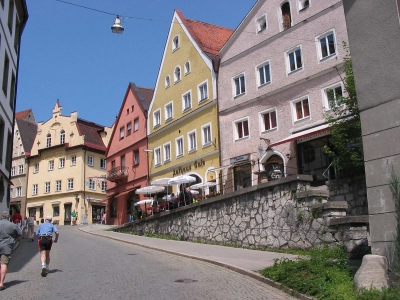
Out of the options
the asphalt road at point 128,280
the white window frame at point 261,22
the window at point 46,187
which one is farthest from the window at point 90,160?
the asphalt road at point 128,280

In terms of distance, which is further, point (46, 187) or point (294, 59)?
point (46, 187)

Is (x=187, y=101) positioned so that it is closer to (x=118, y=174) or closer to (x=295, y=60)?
(x=295, y=60)

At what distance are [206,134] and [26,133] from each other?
42.7 metres

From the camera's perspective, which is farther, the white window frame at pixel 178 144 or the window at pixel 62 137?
the window at pixel 62 137

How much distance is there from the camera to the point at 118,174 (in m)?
40.9

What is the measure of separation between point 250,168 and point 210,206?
4675mm

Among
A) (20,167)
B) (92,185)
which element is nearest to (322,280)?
(92,185)

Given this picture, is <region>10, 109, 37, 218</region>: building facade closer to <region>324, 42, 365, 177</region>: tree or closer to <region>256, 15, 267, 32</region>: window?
<region>256, 15, 267, 32</region>: window

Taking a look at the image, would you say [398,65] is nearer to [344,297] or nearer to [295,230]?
[344,297]

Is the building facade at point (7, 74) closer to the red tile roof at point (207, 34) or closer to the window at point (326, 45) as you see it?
the red tile roof at point (207, 34)

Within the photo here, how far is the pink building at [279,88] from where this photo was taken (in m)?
22.8

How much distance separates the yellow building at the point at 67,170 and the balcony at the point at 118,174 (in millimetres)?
13093

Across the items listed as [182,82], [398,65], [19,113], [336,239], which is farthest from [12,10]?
[19,113]

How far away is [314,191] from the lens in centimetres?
1702
